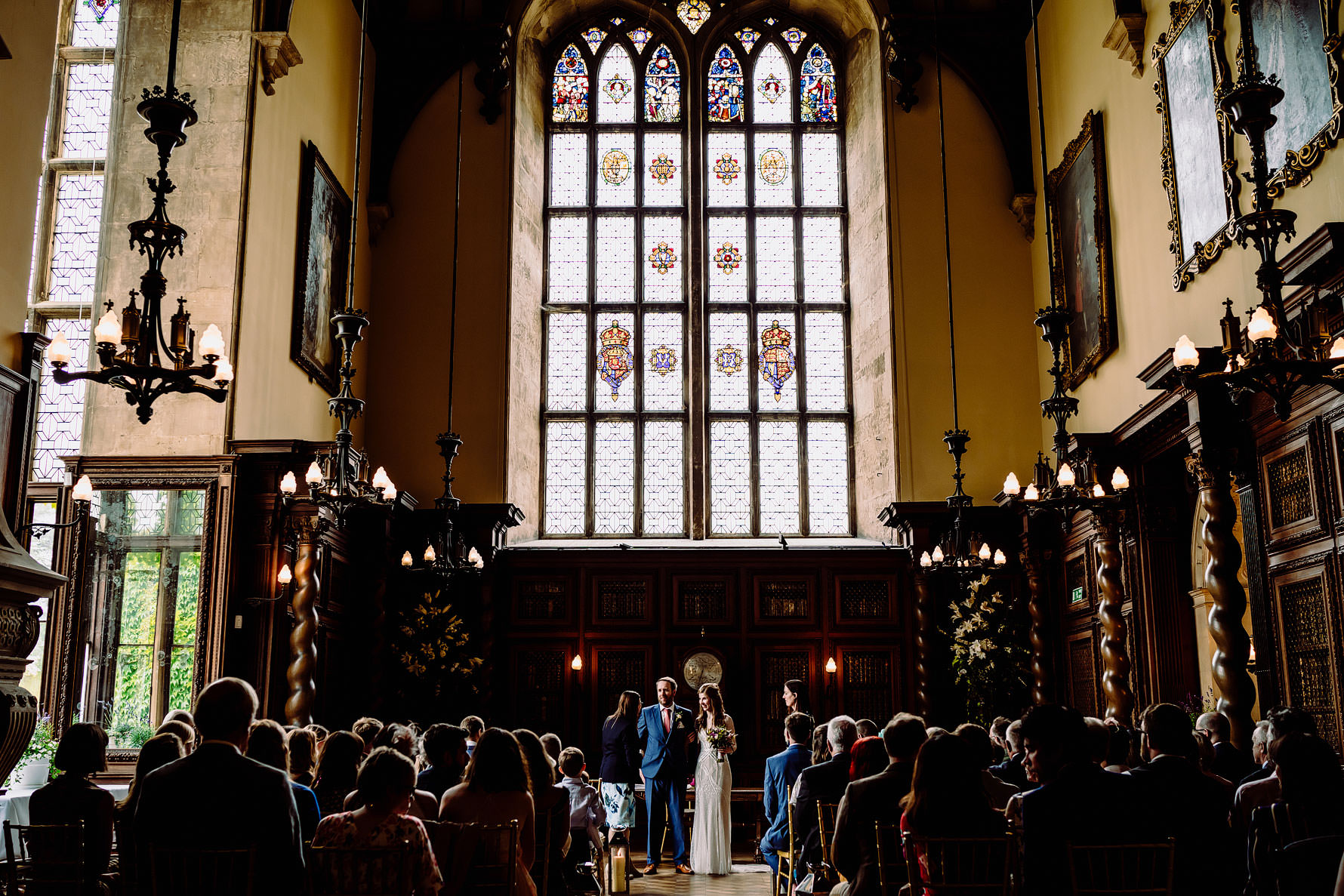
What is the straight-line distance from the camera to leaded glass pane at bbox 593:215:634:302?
14820mm

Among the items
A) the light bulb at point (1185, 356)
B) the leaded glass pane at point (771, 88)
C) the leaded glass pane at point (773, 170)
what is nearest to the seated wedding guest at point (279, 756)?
the light bulb at point (1185, 356)

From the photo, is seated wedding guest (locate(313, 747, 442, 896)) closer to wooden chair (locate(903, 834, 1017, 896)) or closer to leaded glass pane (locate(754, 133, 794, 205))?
→ wooden chair (locate(903, 834, 1017, 896))

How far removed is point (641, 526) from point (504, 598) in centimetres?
205

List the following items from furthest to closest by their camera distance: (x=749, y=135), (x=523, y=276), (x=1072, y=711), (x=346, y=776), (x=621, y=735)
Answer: (x=749, y=135), (x=523, y=276), (x=621, y=735), (x=346, y=776), (x=1072, y=711)

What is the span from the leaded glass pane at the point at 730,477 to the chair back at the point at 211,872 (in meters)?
11.1

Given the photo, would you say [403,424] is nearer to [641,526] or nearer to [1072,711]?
[641,526]

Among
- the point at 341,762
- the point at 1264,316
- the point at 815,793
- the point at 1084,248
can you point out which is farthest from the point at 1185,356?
the point at 1084,248

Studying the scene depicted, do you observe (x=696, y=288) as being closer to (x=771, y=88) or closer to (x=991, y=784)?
(x=771, y=88)

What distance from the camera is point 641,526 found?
14203 millimetres

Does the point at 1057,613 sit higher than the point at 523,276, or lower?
lower

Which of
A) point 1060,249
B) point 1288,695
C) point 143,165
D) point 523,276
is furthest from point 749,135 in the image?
point 1288,695

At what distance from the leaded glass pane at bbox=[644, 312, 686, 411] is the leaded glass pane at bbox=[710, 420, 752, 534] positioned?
0.64 meters

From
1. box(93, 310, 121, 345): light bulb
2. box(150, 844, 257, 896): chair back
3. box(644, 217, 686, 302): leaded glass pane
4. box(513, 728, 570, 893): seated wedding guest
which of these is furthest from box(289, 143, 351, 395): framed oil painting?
box(150, 844, 257, 896): chair back

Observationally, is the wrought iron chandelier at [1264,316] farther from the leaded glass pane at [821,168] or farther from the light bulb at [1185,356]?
the leaded glass pane at [821,168]
